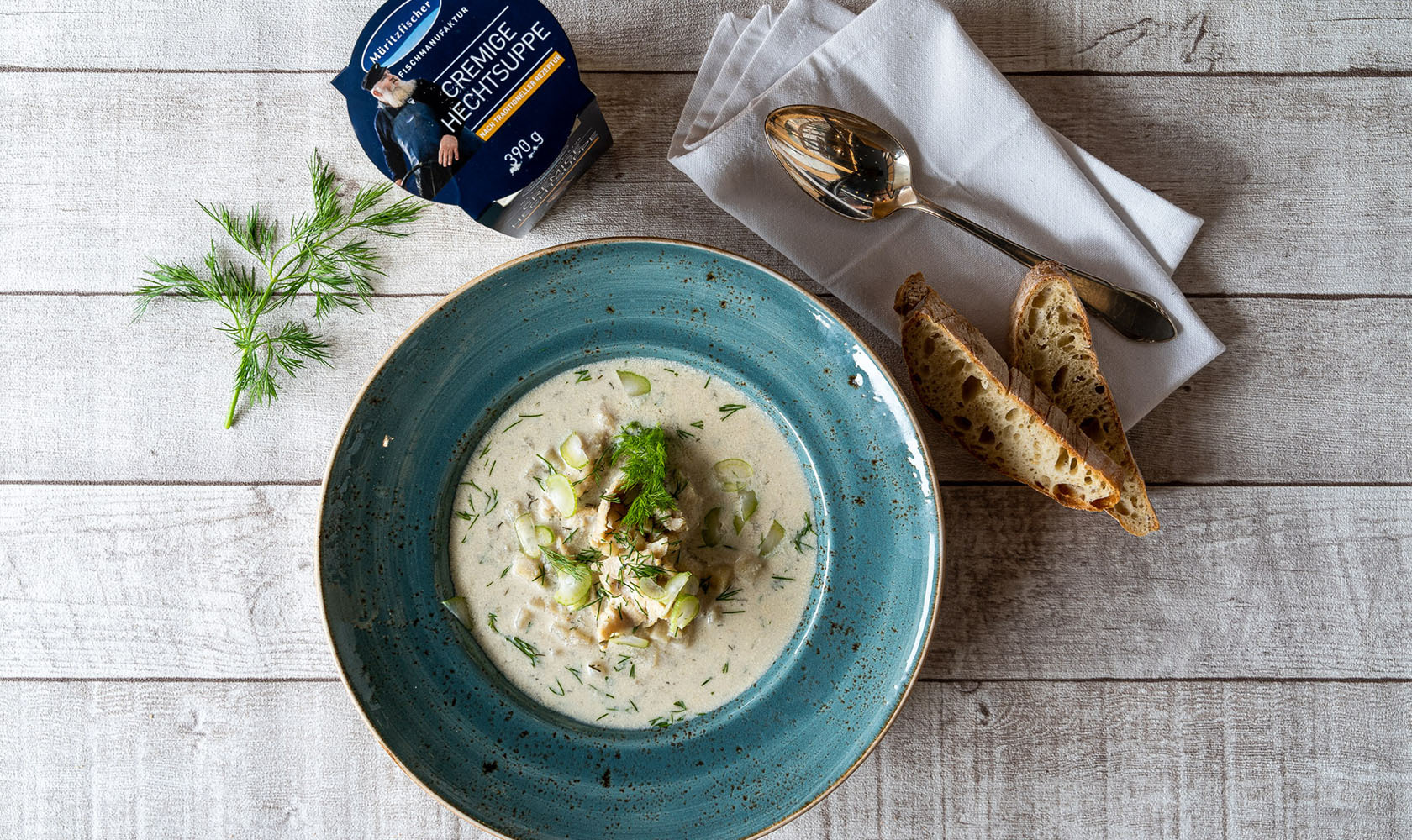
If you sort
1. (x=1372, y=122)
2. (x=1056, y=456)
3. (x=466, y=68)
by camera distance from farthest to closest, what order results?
(x=1372, y=122), (x=1056, y=456), (x=466, y=68)

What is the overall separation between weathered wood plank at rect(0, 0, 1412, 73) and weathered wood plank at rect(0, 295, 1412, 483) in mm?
536

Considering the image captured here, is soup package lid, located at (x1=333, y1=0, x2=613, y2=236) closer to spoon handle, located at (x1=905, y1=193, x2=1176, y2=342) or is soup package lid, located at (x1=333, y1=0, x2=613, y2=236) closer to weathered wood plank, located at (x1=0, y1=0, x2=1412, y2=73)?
weathered wood plank, located at (x1=0, y1=0, x2=1412, y2=73)

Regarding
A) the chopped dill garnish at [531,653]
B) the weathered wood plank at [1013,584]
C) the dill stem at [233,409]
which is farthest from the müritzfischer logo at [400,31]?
the chopped dill garnish at [531,653]

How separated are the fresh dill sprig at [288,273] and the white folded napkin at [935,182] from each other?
0.70m

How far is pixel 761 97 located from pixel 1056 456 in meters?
0.92

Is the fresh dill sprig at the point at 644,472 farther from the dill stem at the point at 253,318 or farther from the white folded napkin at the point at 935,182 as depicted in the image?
the dill stem at the point at 253,318

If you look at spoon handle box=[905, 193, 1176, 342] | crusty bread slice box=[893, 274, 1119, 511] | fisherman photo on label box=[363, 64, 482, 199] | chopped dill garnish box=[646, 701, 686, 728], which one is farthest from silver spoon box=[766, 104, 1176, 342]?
chopped dill garnish box=[646, 701, 686, 728]

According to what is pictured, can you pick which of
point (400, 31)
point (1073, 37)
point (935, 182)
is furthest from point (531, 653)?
point (1073, 37)

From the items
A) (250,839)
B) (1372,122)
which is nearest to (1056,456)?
(1372,122)

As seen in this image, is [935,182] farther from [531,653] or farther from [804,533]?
[531,653]

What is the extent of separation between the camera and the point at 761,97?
172cm

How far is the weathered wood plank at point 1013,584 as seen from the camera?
6.07 feet

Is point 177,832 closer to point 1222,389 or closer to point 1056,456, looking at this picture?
point 1056,456

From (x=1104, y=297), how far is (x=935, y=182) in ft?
1.35
